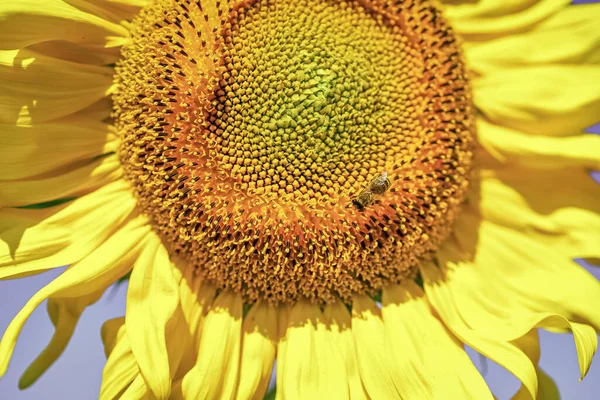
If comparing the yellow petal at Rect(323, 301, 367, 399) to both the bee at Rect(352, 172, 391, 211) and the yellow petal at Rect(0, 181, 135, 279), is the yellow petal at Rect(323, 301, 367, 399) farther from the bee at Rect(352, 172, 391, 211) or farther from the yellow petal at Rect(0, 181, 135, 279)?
the yellow petal at Rect(0, 181, 135, 279)

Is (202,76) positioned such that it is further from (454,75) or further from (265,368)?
(265,368)

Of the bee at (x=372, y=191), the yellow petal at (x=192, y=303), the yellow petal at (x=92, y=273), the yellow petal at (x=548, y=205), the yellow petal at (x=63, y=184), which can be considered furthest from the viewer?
the yellow petal at (x=548, y=205)

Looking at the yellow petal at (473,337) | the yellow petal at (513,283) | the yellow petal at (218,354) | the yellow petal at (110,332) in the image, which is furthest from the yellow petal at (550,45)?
the yellow petal at (110,332)

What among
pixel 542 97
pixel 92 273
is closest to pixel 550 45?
pixel 542 97

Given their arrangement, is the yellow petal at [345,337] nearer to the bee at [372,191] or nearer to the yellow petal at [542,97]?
the bee at [372,191]

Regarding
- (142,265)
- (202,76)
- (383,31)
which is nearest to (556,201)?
(383,31)

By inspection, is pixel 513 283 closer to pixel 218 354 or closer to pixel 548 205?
pixel 548 205

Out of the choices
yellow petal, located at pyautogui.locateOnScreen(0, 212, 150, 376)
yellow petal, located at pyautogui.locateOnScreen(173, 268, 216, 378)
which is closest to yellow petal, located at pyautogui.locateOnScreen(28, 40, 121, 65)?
yellow petal, located at pyautogui.locateOnScreen(0, 212, 150, 376)
